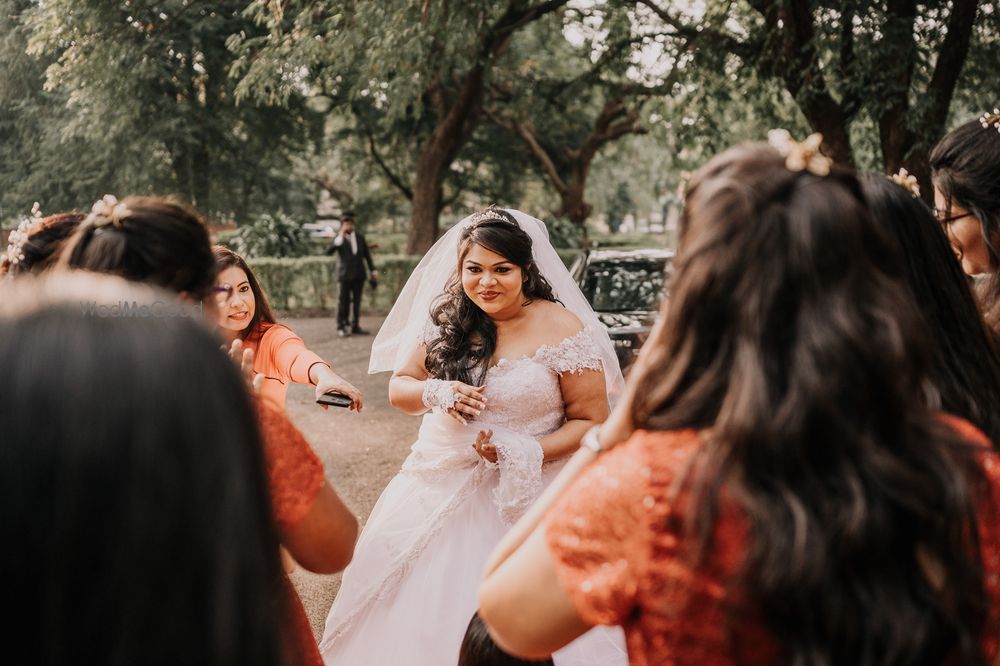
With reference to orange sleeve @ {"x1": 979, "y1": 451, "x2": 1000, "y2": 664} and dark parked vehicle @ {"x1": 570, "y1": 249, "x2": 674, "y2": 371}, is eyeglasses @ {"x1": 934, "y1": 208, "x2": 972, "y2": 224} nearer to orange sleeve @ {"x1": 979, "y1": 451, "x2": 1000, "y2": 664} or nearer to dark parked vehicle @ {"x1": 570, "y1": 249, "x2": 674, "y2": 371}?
orange sleeve @ {"x1": 979, "y1": 451, "x2": 1000, "y2": 664}

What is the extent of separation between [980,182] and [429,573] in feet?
7.47

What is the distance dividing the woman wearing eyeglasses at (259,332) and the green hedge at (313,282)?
13.1 meters

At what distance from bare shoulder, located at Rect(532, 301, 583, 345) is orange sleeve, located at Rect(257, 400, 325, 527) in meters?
1.72

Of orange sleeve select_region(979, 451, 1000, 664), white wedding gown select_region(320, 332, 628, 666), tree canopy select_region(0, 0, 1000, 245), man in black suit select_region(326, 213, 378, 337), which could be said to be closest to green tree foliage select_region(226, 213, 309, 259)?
tree canopy select_region(0, 0, 1000, 245)

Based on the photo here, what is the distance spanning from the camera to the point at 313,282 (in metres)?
16.5

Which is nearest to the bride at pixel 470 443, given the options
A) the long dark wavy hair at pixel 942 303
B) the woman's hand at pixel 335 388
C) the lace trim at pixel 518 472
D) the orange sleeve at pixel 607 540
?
the lace trim at pixel 518 472

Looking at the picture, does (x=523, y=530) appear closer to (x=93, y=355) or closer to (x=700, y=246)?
(x=700, y=246)

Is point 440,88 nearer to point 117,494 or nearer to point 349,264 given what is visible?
point 349,264

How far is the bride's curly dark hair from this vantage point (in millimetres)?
3129

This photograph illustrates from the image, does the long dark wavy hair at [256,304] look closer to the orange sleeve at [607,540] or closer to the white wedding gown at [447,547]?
the white wedding gown at [447,547]

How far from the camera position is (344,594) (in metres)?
3.06

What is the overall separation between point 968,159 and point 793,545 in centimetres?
187

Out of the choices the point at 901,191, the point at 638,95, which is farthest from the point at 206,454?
the point at 638,95

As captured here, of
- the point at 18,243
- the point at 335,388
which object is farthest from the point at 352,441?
the point at 18,243
